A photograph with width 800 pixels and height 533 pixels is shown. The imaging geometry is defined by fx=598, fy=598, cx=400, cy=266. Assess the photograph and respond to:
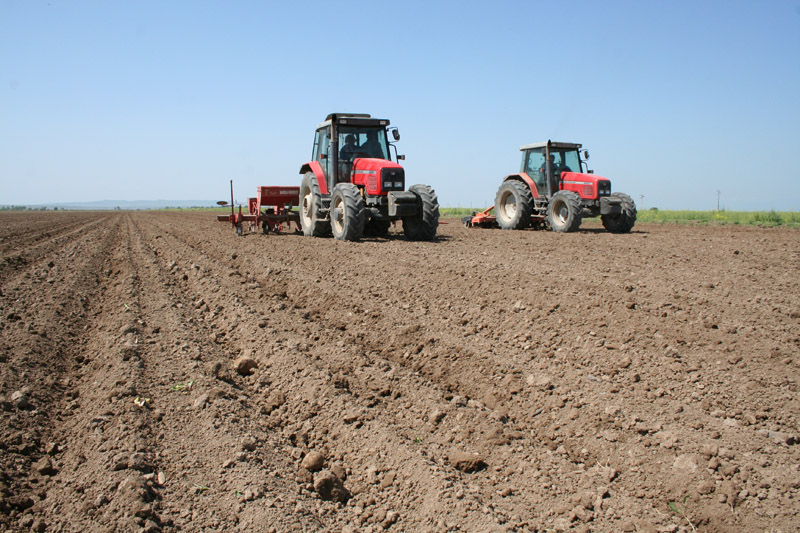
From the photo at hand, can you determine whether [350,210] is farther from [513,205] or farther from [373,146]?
[513,205]

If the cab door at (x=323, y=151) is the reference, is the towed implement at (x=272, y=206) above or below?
below

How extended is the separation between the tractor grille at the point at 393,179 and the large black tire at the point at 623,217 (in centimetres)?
607

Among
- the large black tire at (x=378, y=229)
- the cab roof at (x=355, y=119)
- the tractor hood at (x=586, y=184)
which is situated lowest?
the large black tire at (x=378, y=229)

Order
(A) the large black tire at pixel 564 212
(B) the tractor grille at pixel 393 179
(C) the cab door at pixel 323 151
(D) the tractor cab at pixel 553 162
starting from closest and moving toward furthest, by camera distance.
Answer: (B) the tractor grille at pixel 393 179 < (C) the cab door at pixel 323 151 < (A) the large black tire at pixel 564 212 < (D) the tractor cab at pixel 553 162

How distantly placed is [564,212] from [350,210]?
20.1 ft

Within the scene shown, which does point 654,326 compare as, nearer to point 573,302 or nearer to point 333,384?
point 573,302

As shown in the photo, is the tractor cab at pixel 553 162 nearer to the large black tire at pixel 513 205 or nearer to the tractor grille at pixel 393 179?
the large black tire at pixel 513 205

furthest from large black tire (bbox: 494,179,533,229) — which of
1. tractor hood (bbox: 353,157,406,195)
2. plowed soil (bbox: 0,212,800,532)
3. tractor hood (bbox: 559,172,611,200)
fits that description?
plowed soil (bbox: 0,212,800,532)

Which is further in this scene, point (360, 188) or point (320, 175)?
point (320, 175)

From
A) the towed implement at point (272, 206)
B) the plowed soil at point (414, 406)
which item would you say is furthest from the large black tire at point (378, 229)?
the plowed soil at point (414, 406)

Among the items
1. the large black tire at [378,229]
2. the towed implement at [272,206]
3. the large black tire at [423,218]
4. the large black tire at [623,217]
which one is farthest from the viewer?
the large black tire at [623,217]

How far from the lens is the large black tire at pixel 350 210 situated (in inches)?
450

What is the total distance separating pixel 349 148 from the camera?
41.4ft

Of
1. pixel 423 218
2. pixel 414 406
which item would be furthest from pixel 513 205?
pixel 414 406
